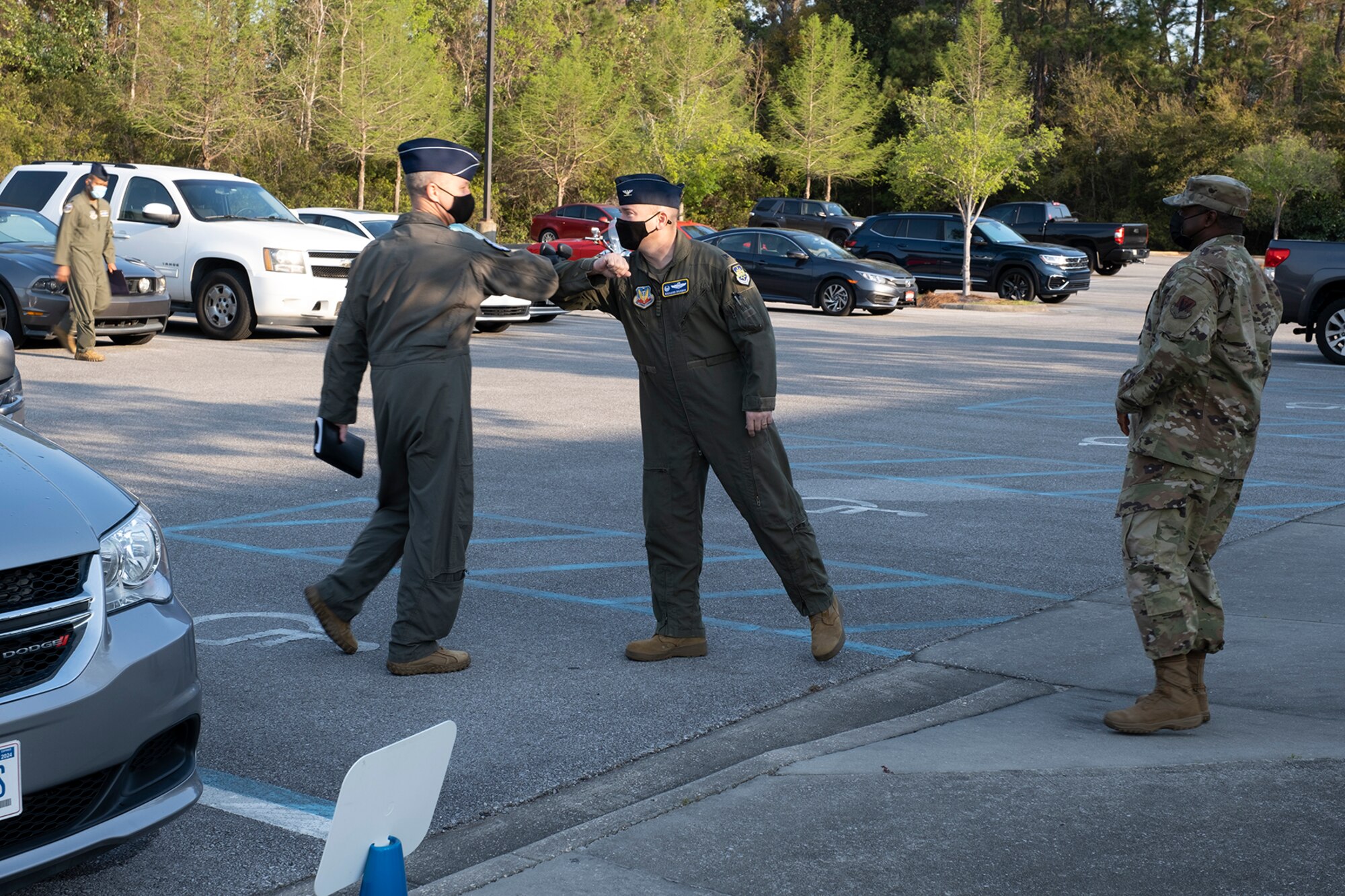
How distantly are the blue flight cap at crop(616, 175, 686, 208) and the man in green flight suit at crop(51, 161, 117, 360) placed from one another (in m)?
10.8

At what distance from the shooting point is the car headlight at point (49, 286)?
605 inches

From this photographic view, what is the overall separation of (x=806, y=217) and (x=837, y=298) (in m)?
18.5

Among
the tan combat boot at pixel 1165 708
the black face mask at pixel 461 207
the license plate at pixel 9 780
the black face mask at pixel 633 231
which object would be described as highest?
the black face mask at pixel 461 207

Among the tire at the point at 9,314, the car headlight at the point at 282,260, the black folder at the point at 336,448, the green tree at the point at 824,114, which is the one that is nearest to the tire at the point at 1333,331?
Answer: the car headlight at the point at 282,260

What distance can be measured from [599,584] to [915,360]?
11.7 m

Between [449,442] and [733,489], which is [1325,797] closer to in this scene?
[733,489]

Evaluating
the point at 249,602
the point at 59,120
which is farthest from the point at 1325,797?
the point at 59,120

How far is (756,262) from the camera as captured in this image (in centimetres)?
2625

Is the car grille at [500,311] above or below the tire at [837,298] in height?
below

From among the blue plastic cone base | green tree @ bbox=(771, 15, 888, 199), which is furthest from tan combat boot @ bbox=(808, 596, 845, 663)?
green tree @ bbox=(771, 15, 888, 199)

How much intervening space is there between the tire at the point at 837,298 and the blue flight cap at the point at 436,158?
798 inches

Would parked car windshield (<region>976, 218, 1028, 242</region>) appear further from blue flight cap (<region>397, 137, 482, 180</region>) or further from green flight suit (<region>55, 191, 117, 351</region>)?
blue flight cap (<region>397, 137, 482, 180</region>)

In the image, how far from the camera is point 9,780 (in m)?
3.16

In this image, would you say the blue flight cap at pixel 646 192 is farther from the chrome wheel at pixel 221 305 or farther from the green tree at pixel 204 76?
the green tree at pixel 204 76
